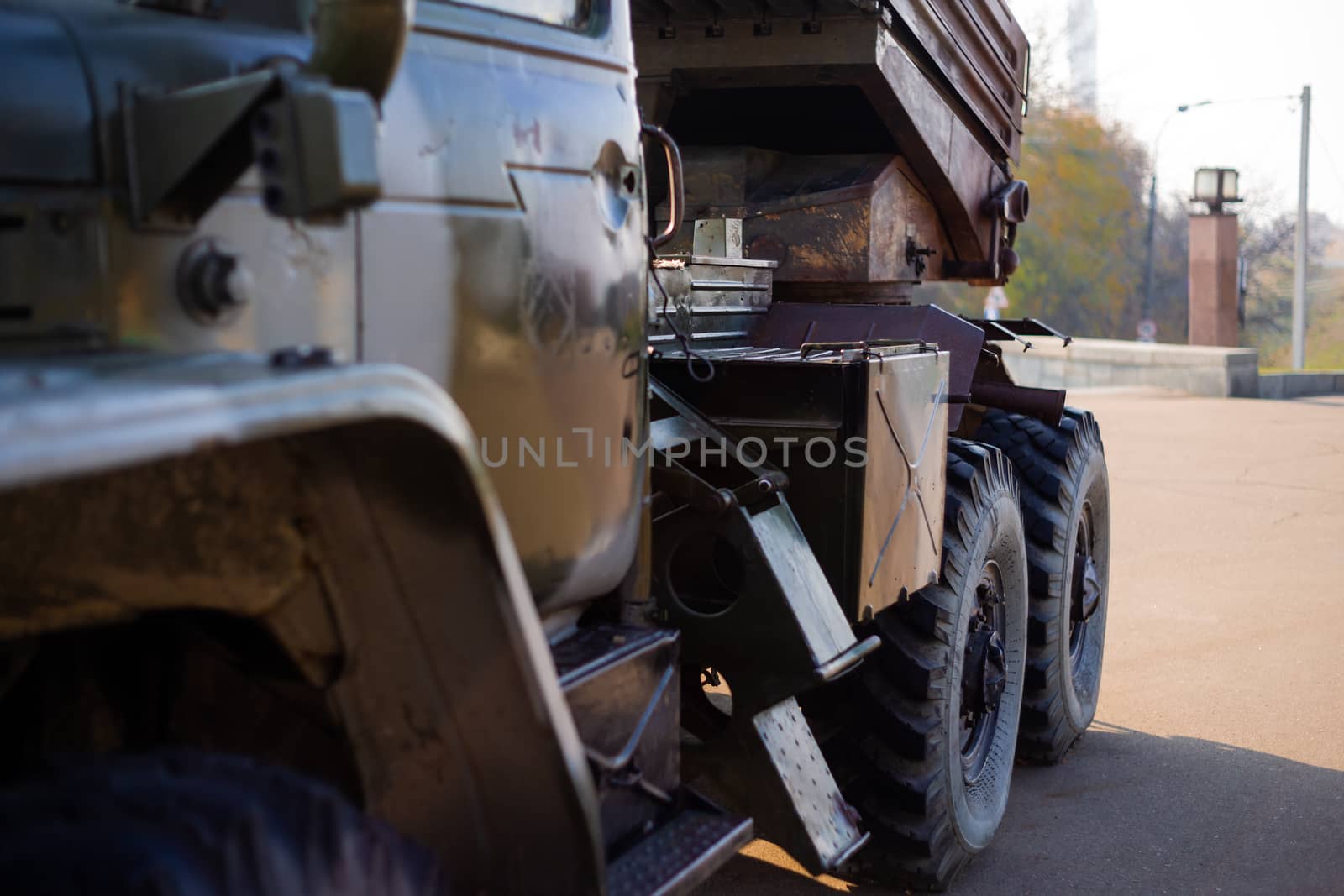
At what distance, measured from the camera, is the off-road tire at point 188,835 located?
1244mm

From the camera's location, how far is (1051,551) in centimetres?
498

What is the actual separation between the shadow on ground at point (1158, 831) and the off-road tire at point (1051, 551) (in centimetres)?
16

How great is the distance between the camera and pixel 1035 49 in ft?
138

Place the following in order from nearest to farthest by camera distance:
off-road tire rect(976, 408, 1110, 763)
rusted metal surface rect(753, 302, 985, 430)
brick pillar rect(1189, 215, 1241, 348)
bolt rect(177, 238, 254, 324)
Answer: bolt rect(177, 238, 254, 324) → rusted metal surface rect(753, 302, 985, 430) → off-road tire rect(976, 408, 1110, 763) → brick pillar rect(1189, 215, 1241, 348)

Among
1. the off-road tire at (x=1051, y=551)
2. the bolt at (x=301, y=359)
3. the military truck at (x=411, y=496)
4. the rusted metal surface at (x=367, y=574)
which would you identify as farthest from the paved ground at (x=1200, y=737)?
the bolt at (x=301, y=359)

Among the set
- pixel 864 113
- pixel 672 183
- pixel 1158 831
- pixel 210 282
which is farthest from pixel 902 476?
pixel 210 282

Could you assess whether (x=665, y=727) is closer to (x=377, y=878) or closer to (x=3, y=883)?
(x=377, y=878)

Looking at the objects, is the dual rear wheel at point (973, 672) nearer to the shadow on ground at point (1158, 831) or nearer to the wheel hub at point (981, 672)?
the wheel hub at point (981, 672)

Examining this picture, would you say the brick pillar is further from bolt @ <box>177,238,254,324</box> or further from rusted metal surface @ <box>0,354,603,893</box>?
bolt @ <box>177,238,254,324</box>

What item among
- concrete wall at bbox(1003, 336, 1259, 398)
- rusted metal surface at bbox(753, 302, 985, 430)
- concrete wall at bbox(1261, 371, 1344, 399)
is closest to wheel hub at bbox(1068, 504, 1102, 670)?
rusted metal surface at bbox(753, 302, 985, 430)

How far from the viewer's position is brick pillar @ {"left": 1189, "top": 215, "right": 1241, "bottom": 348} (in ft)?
87.0

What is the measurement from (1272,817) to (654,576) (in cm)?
247

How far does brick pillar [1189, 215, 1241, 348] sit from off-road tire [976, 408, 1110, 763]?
22817 millimetres

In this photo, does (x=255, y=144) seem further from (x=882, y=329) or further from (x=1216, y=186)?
(x=1216, y=186)
